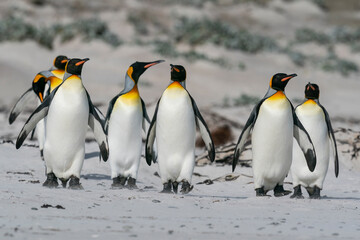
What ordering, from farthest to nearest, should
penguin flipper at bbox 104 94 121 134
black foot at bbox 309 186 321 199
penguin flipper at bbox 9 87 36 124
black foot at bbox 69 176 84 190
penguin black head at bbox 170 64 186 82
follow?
penguin flipper at bbox 9 87 36 124 → penguin flipper at bbox 104 94 121 134 → black foot at bbox 309 186 321 199 → penguin black head at bbox 170 64 186 82 → black foot at bbox 69 176 84 190

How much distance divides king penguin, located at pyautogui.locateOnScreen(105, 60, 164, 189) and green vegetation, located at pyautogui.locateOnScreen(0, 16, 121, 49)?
17.0m

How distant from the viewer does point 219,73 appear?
22.3m

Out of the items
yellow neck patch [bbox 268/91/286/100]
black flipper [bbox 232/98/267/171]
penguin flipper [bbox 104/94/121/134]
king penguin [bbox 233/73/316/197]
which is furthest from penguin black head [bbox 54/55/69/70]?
yellow neck patch [bbox 268/91/286/100]

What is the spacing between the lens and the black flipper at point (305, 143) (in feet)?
24.6

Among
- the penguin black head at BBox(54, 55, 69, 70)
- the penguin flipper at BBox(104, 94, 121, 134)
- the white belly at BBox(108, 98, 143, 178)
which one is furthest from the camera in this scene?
the penguin black head at BBox(54, 55, 69, 70)

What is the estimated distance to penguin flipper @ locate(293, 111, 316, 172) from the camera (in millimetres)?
7488

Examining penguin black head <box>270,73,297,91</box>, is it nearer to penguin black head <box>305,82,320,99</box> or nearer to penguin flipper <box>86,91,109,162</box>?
penguin black head <box>305,82,320,99</box>

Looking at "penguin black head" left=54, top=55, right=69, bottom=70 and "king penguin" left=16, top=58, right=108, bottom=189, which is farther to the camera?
"penguin black head" left=54, top=55, right=69, bottom=70

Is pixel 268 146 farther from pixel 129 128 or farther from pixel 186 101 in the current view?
pixel 129 128

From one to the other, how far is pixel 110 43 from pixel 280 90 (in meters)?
18.4

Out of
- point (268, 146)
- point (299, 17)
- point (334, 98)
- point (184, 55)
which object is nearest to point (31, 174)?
point (268, 146)

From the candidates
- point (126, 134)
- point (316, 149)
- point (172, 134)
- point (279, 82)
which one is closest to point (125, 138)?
point (126, 134)

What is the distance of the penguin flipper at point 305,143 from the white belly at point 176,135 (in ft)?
3.28

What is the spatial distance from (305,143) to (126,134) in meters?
Result: 1.74
